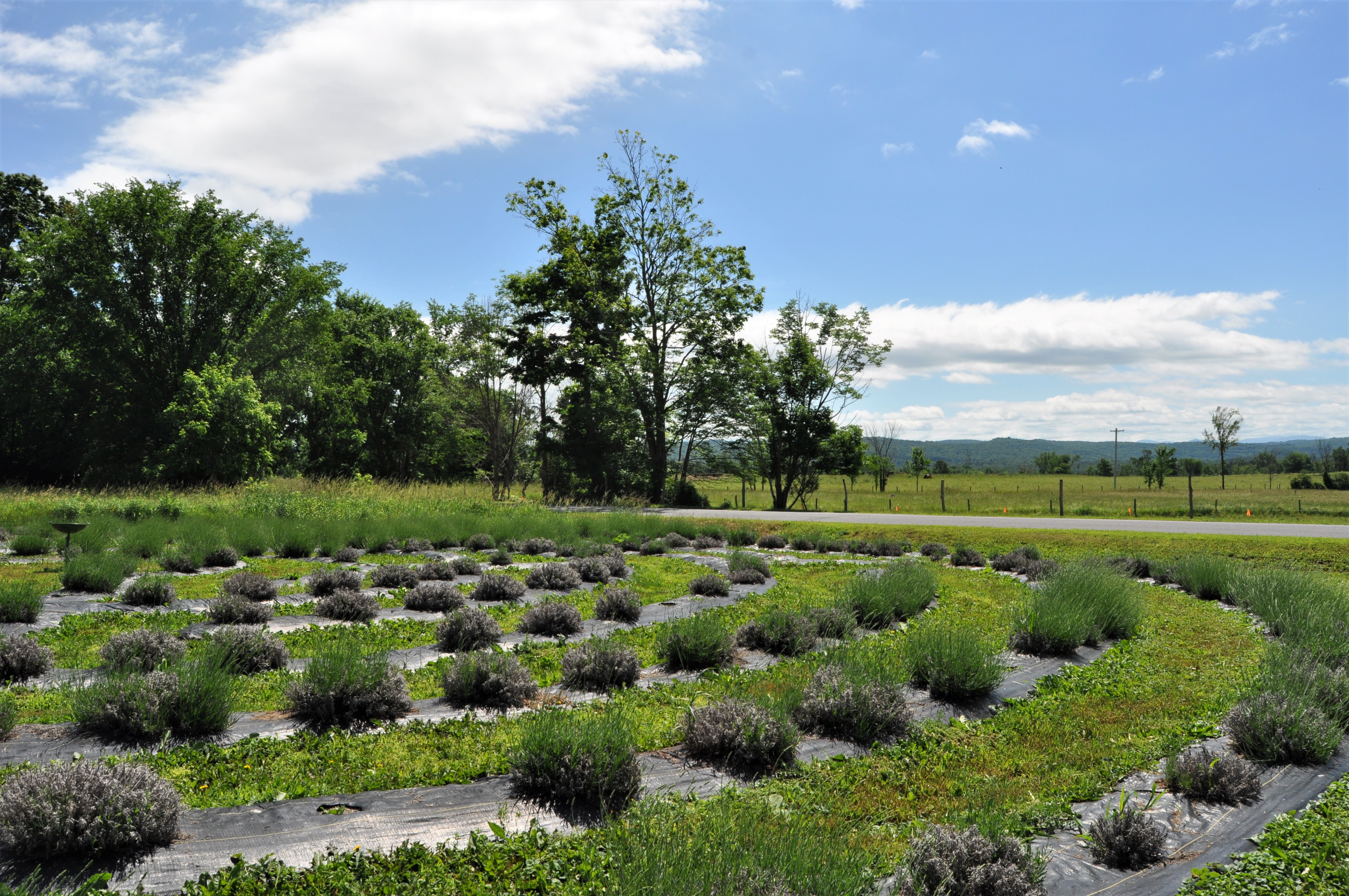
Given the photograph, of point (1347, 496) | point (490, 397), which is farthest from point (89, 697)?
point (1347, 496)

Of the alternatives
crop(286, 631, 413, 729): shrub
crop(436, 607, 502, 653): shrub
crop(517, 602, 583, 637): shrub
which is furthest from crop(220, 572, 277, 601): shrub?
crop(286, 631, 413, 729): shrub

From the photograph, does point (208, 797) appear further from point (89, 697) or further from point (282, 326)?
point (282, 326)

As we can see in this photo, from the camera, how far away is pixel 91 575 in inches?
366

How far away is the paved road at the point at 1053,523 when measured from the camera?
19.4 m

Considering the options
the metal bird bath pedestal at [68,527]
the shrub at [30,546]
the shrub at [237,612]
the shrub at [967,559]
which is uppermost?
the metal bird bath pedestal at [68,527]

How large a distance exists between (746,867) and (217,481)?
106 feet

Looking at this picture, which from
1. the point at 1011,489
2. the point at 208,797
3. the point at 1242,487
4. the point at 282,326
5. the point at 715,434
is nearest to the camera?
the point at 208,797

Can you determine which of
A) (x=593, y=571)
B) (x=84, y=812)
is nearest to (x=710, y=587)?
(x=593, y=571)

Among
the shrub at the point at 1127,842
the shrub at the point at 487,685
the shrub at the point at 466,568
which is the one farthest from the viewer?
the shrub at the point at 466,568

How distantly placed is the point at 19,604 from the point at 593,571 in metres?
7.60

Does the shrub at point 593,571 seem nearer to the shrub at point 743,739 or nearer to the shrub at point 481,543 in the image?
the shrub at point 481,543

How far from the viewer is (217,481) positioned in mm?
28391

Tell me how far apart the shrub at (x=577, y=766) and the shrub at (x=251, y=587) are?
7025 millimetres

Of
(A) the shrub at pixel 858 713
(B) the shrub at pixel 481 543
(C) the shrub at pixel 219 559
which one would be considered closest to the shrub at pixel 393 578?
(C) the shrub at pixel 219 559
